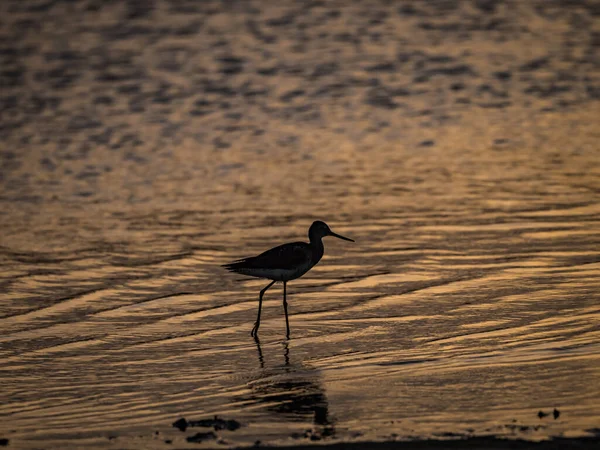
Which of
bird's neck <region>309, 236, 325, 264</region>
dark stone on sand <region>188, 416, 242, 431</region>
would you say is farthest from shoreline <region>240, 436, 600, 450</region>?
bird's neck <region>309, 236, 325, 264</region>

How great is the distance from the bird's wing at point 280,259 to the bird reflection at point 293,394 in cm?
187

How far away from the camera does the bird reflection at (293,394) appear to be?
9703mm

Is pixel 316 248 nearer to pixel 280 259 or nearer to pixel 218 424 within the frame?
pixel 280 259

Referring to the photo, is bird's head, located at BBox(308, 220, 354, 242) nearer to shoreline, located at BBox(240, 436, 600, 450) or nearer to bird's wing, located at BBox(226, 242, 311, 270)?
bird's wing, located at BBox(226, 242, 311, 270)

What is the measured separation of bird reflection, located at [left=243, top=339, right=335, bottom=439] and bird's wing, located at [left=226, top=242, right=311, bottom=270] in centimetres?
187

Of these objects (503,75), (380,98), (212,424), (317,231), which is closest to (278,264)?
(317,231)

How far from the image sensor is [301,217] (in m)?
18.6

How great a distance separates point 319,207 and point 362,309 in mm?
5570

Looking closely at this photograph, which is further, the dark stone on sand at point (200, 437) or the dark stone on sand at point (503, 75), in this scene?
the dark stone on sand at point (503, 75)

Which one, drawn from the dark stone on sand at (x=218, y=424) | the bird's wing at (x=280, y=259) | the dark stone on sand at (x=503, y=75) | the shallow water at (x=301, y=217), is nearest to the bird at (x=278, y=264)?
the bird's wing at (x=280, y=259)

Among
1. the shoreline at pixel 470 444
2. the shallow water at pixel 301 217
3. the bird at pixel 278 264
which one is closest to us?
the shoreline at pixel 470 444

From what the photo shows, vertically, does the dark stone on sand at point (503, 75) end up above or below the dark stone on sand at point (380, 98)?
below

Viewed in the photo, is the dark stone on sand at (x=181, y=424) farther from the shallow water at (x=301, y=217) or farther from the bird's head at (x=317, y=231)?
the bird's head at (x=317, y=231)

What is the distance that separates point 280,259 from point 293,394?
3489mm
